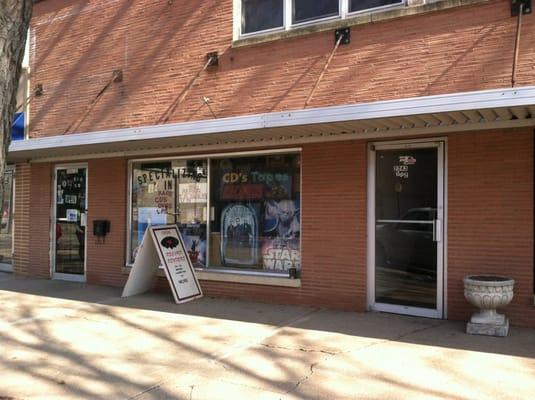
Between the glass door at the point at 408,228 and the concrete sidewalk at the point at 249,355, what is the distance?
1.29 feet

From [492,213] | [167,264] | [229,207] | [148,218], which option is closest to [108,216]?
[148,218]

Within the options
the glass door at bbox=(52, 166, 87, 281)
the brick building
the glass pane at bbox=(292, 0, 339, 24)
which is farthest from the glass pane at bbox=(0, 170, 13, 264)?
the glass pane at bbox=(292, 0, 339, 24)

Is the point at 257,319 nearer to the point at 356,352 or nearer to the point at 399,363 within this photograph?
the point at 356,352

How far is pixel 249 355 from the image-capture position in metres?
5.79

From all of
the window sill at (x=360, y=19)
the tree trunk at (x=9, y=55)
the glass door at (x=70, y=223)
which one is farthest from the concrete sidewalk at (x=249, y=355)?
the window sill at (x=360, y=19)

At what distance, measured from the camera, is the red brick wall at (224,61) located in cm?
A: 687

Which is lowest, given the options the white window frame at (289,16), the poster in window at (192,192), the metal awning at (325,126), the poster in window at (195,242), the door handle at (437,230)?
the poster in window at (195,242)

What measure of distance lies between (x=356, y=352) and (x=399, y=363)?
1.74ft

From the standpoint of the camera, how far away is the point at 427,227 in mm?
7352

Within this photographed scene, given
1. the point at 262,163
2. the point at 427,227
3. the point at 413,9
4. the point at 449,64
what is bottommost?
the point at 427,227

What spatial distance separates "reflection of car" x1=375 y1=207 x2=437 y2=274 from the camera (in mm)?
7336

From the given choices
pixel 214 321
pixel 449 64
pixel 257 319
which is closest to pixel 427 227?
pixel 449 64

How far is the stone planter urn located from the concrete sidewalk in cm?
16

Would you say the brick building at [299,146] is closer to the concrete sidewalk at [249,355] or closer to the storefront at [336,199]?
the storefront at [336,199]
